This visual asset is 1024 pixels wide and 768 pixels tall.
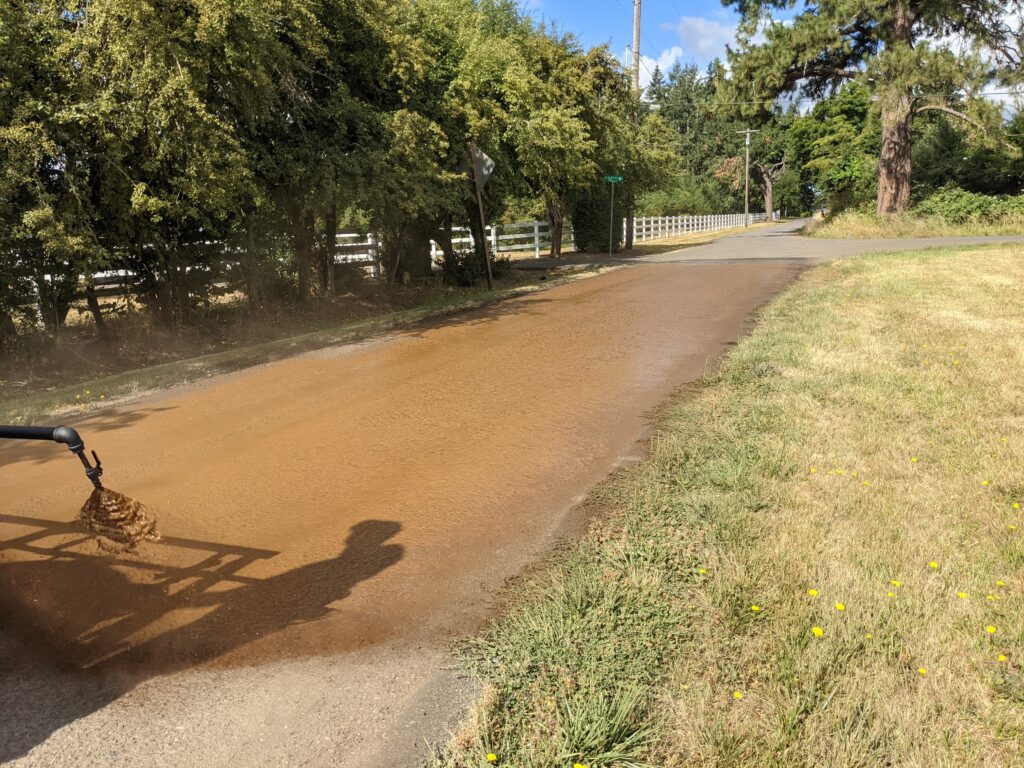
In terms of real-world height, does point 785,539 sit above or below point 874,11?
below

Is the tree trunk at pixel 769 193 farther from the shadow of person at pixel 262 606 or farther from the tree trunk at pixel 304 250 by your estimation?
the shadow of person at pixel 262 606

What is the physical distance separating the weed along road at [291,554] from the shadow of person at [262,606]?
11mm

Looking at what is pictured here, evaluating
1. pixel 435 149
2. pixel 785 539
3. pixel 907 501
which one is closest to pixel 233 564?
pixel 785 539

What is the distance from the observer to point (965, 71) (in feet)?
76.6

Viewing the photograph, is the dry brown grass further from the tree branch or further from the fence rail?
the tree branch

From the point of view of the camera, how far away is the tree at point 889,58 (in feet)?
77.3

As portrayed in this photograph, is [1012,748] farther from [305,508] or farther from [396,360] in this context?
[396,360]

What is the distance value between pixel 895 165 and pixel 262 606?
106 feet

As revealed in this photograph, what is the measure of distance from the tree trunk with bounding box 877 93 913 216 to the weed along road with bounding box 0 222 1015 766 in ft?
85.1

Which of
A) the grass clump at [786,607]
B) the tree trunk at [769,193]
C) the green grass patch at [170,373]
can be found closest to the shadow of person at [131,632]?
the grass clump at [786,607]

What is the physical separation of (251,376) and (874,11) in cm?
2802

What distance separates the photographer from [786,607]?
294 centimetres

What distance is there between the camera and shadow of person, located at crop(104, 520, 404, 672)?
2898mm

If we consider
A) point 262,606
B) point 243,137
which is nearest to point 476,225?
point 243,137
